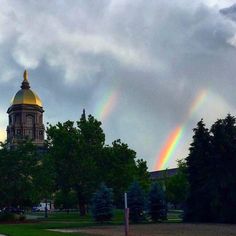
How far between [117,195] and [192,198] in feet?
62.3

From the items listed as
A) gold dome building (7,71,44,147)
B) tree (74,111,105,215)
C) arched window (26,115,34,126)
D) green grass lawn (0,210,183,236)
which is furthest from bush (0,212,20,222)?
arched window (26,115,34,126)

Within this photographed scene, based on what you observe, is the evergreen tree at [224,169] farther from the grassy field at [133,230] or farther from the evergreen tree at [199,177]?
the grassy field at [133,230]

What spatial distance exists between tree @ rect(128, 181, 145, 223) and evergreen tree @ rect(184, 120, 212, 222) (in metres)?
4.49

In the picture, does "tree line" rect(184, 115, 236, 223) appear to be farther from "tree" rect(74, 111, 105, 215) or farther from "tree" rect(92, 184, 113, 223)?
"tree" rect(74, 111, 105, 215)

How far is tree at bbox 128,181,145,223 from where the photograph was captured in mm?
48188

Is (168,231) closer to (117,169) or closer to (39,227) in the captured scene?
(39,227)

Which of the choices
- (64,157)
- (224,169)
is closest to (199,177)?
(224,169)

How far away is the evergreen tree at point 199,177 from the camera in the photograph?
48.3m

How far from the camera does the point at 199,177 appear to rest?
50.4m

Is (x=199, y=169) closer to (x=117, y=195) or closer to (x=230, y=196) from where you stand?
Result: (x=230, y=196)

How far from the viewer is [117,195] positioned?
6731 centimetres

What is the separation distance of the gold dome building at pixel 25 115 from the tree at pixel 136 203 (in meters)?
112

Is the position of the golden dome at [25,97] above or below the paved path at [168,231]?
above

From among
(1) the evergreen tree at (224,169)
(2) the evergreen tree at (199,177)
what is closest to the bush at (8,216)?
(2) the evergreen tree at (199,177)
